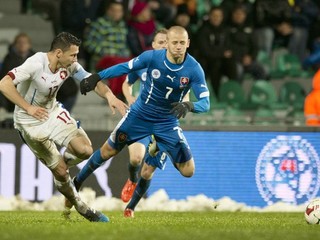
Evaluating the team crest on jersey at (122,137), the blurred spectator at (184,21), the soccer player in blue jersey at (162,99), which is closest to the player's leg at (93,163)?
the soccer player in blue jersey at (162,99)

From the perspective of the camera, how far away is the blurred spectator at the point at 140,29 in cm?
1856

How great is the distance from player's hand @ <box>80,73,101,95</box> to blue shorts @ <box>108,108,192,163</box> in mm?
923

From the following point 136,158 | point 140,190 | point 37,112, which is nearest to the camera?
point 37,112

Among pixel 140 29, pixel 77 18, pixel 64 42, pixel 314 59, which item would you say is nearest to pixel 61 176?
pixel 64 42

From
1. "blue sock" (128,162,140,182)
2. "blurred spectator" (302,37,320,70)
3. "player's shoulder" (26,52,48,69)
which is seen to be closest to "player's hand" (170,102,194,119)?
"player's shoulder" (26,52,48,69)

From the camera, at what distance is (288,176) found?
49.7 feet

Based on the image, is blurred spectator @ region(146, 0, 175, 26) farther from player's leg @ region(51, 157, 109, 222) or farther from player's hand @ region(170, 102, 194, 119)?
player's leg @ region(51, 157, 109, 222)

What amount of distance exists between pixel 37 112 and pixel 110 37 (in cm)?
743

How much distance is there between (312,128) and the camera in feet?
50.2

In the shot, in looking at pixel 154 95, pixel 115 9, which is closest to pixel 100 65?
pixel 115 9

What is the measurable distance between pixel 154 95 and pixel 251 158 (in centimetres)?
361

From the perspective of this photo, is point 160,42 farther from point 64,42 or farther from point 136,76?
point 64,42

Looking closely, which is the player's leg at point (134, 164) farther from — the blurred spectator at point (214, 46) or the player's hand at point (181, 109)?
the blurred spectator at point (214, 46)

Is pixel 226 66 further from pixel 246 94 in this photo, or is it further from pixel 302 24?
pixel 302 24
